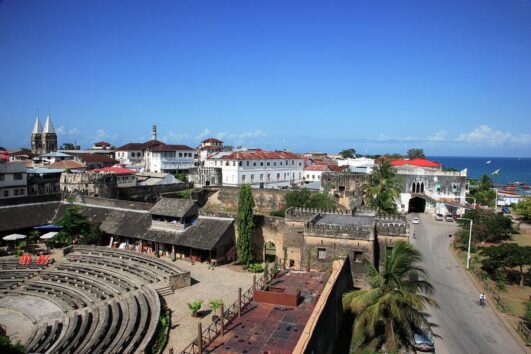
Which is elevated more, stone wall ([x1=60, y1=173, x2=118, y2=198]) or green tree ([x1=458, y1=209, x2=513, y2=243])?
stone wall ([x1=60, y1=173, x2=118, y2=198])

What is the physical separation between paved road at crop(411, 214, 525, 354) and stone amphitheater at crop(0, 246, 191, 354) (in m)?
17.2

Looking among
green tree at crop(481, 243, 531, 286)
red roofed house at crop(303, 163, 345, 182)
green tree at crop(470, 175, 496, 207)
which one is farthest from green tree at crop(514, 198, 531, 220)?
red roofed house at crop(303, 163, 345, 182)

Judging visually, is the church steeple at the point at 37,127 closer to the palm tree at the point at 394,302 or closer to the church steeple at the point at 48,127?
the church steeple at the point at 48,127

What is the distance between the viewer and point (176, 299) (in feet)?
87.6

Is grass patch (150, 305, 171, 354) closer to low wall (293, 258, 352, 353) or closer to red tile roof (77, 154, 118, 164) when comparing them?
low wall (293, 258, 352, 353)

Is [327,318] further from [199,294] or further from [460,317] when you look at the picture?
[460,317]

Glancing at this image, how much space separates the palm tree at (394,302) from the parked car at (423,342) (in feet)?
4.92

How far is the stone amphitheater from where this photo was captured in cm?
1992

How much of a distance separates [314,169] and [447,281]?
57.4 m

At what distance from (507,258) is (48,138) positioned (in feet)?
308

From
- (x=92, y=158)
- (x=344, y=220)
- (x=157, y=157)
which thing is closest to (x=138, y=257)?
(x=344, y=220)

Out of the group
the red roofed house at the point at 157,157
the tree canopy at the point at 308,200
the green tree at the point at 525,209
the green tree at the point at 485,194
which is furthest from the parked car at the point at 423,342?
the red roofed house at the point at 157,157

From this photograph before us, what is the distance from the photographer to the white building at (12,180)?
5031 cm

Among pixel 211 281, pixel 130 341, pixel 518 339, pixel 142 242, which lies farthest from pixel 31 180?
pixel 518 339
